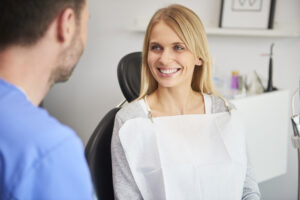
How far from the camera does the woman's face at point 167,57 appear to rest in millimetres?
1118

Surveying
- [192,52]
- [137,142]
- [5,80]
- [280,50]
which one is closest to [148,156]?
[137,142]

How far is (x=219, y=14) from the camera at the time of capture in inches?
80.2

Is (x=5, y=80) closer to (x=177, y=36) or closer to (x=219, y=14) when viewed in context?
(x=177, y=36)

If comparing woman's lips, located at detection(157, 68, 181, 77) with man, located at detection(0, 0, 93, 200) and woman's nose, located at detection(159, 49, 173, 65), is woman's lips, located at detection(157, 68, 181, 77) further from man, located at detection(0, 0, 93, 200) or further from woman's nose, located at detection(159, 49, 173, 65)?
man, located at detection(0, 0, 93, 200)

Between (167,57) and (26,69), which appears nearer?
(26,69)

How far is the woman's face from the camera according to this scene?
112cm

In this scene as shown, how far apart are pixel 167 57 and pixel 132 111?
220mm

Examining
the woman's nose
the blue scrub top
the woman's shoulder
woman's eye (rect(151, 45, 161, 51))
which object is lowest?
the woman's shoulder

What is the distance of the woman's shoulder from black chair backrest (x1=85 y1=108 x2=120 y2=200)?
0.04 meters

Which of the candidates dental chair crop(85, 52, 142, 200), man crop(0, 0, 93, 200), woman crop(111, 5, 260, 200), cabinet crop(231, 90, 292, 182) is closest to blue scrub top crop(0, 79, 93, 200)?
man crop(0, 0, 93, 200)

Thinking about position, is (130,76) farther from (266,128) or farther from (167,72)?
(266,128)

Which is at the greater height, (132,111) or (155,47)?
(155,47)

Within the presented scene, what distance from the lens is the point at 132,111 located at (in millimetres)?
1126

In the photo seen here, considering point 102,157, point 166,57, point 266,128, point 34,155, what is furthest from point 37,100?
point 266,128
